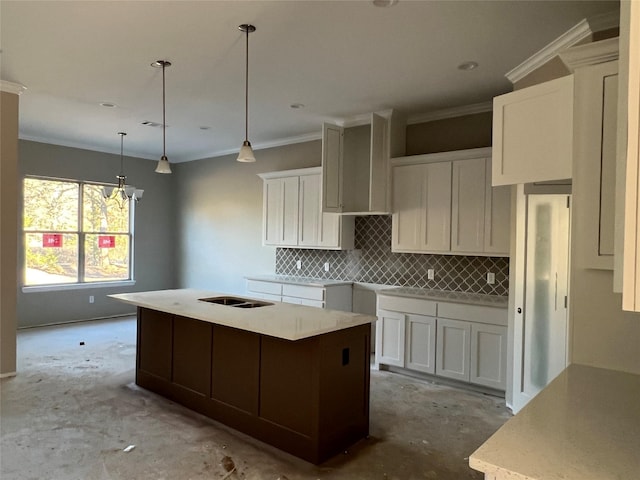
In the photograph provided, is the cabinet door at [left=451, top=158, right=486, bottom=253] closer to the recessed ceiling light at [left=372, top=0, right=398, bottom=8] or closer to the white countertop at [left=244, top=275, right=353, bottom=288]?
the white countertop at [left=244, top=275, right=353, bottom=288]

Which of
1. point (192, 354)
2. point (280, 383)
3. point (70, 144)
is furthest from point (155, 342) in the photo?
point (70, 144)

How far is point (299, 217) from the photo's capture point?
5738mm

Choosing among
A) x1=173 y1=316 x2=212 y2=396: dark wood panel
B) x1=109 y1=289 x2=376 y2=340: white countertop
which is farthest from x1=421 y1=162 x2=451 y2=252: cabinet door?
x1=173 y1=316 x2=212 y2=396: dark wood panel

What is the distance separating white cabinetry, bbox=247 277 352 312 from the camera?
17.0 ft

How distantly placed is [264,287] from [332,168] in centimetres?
188

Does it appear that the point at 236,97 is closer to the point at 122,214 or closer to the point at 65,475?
the point at 65,475

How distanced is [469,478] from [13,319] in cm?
438

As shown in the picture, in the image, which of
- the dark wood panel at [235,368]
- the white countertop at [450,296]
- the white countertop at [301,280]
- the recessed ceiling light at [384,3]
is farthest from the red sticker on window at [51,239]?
the recessed ceiling light at [384,3]

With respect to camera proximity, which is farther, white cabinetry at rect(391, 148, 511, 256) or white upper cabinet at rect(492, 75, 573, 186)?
white cabinetry at rect(391, 148, 511, 256)

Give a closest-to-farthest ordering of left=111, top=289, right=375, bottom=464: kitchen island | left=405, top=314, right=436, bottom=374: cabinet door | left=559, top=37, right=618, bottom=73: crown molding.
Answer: left=559, top=37, right=618, bottom=73: crown molding → left=111, top=289, right=375, bottom=464: kitchen island → left=405, top=314, right=436, bottom=374: cabinet door

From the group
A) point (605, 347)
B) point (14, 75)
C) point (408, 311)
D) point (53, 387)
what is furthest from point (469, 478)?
point (14, 75)

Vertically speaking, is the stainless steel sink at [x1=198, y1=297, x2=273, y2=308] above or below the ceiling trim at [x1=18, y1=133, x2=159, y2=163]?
below

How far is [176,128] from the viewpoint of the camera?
5777 mm

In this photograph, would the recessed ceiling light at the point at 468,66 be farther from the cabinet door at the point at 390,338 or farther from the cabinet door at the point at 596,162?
the cabinet door at the point at 390,338
